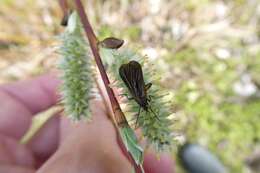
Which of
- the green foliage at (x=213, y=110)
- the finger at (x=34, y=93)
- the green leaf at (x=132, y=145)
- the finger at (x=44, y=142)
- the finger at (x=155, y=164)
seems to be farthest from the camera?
the green foliage at (x=213, y=110)

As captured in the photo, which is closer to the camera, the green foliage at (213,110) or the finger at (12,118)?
the finger at (12,118)

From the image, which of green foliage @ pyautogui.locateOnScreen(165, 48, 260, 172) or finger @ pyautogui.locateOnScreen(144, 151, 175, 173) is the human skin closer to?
finger @ pyautogui.locateOnScreen(144, 151, 175, 173)

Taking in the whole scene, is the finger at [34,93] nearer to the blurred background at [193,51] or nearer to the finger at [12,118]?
the finger at [12,118]

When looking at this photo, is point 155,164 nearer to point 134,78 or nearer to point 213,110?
point 134,78

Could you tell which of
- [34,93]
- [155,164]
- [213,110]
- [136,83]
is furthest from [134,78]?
[213,110]

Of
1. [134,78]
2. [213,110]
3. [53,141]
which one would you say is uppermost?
[134,78]

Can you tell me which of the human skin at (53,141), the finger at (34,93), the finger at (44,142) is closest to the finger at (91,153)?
the human skin at (53,141)
